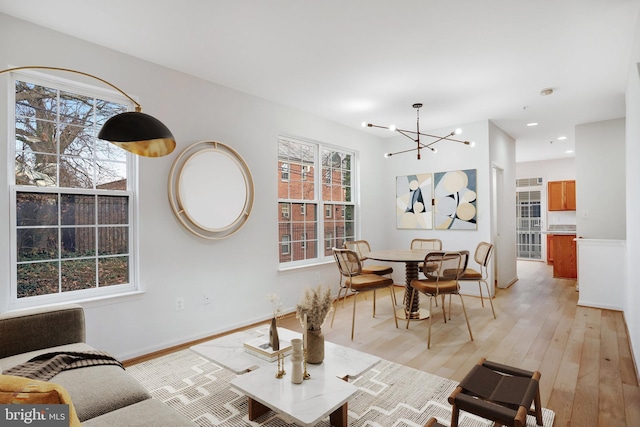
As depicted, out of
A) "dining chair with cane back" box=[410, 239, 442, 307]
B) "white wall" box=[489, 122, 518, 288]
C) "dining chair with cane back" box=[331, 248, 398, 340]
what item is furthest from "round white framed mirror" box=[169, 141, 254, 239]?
"white wall" box=[489, 122, 518, 288]

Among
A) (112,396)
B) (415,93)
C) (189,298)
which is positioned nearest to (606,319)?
(415,93)

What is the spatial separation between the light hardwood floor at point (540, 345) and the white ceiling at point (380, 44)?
2.72m

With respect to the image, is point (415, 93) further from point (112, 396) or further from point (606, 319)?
point (112, 396)

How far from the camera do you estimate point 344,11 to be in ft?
8.05

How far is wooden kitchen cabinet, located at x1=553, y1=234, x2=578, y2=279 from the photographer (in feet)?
22.3

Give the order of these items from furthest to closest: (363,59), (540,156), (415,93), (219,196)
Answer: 1. (540,156)
2. (415,93)
3. (219,196)
4. (363,59)

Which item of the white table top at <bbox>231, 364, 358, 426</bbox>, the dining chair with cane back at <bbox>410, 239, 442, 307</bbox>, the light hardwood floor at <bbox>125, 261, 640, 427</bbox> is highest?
the dining chair with cane back at <bbox>410, 239, 442, 307</bbox>

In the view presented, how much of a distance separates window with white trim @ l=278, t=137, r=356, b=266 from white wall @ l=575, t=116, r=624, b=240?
354cm

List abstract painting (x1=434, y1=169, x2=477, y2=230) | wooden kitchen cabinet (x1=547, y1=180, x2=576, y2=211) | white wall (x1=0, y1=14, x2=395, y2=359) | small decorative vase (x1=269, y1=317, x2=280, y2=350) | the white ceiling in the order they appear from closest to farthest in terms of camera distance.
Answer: small decorative vase (x1=269, y1=317, x2=280, y2=350)
the white ceiling
white wall (x1=0, y1=14, x2=395, y2=359)
abstract painting (x1=434, y1=169, x2=477, y2=230)
wooden kitchen cabinet (x1=547, y1=180, x2=576, y2=211)

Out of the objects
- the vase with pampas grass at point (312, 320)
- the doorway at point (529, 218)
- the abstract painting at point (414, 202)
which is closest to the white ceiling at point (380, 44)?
the abstract painting at point (414, 202)

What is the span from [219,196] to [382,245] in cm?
345

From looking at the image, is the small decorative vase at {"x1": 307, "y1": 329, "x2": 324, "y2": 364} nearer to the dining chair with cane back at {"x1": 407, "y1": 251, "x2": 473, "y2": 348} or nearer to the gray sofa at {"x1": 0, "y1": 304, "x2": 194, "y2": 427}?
the gray sofa at {"x1": 0, "y1": 304, "x2": 194, "y2": 427}

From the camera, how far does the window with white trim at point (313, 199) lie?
15.2 ft

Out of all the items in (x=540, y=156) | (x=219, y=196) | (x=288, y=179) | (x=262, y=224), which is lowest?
(x=262, y=224)
